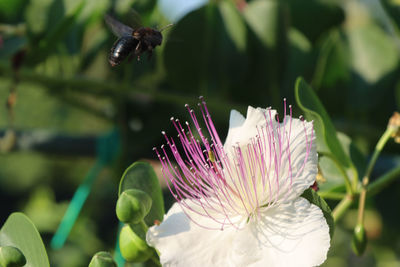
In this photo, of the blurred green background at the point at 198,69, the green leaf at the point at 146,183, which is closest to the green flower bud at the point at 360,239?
the green leaf at the point at 146,183

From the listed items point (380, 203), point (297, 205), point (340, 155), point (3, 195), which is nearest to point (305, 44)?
point (380, 203)

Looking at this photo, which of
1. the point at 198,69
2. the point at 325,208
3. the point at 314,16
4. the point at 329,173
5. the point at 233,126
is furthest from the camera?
the point at 314,16

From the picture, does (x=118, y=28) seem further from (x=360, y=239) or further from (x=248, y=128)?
(x=360, y=239)

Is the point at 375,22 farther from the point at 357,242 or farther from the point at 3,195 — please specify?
the point at 3,195

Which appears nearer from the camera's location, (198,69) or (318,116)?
(318,116)

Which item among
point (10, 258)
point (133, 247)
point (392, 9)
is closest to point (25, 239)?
point (10, 258)

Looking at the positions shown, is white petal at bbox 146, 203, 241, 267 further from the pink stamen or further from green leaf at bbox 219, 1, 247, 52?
green leaf at bbox 219, 1, 247, 52

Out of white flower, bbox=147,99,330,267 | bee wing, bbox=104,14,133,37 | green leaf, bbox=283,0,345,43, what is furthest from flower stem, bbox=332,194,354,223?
green leaf, bbox=283,0,345,43
